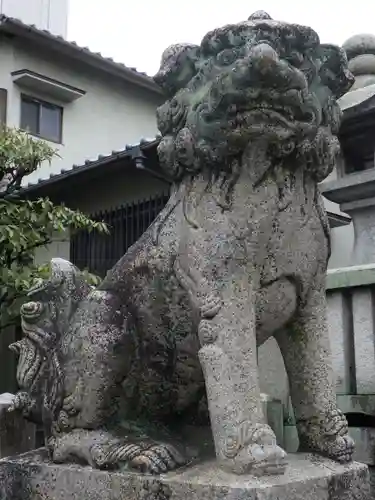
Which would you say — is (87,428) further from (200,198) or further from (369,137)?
(369,137)

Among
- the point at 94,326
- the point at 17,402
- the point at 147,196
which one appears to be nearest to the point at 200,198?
the point at 94,326

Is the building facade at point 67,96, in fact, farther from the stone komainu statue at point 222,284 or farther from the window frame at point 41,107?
the stone komainu statue at point 222,284

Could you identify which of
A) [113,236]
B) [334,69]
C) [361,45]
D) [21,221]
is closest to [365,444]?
[334,69]

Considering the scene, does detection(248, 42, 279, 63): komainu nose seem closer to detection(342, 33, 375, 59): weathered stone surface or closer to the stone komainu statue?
the stone komainu statue

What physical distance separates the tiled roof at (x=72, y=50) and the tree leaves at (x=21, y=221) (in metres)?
3.73

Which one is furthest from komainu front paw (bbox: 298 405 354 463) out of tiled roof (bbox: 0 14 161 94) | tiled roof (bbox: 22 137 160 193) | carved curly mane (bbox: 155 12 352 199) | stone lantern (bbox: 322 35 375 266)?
tiled roof (bbox: 0 14 161 94)

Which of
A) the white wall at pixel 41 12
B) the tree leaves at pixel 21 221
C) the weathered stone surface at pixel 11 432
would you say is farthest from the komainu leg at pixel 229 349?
the white wall at pixel 41 12

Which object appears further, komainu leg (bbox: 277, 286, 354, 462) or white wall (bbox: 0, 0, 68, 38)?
white wall (bbox: 0, 0, 68, 38)

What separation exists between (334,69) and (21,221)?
6091mm

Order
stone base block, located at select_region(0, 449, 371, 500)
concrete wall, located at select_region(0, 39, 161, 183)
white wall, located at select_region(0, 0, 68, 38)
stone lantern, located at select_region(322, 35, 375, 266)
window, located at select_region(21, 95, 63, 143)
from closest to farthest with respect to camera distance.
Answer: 1. stone base block, located at select_region(0, 449, 371, 500)
2. stone lantern, located at select_region(322, 35, 375, 266)
3. concrete wall, located at select_region(0, 39, 161, 183)
4. window, located at select_region(21, 95, 63, 143)
5. white wall, located at select_region(0, 0, 68, 38)

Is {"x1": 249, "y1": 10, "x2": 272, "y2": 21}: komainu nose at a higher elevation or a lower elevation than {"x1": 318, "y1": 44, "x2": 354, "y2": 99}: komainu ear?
higher

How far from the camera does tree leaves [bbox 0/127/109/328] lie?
7668 mm

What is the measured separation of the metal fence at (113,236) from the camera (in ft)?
28.1

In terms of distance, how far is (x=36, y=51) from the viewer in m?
12.8
